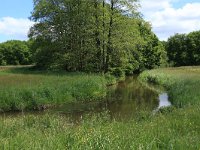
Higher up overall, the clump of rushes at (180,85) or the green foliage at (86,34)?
the green foliage at (86,34)

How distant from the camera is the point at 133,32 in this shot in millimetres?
46969

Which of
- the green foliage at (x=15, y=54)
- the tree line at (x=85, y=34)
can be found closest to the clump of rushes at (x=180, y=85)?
the tree line at (x=85, y=34)

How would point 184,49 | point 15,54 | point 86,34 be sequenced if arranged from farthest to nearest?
point 15,54, point 184,49, point 86,34

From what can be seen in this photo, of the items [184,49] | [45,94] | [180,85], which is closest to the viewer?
[45,94]

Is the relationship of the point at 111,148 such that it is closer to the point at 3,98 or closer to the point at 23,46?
the point at 3,98

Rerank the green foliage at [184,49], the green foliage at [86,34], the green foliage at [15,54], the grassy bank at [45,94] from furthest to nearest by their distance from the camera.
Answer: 1. the green foliage at [15,54]
2. the green foliage at [184,49]
3. the green foliage at [86,34]
4. the grassy bank at [45,94]

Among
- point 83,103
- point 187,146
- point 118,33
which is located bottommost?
point 83,103

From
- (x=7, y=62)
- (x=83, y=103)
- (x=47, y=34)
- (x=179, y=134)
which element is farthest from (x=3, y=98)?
(x=7, y=62)

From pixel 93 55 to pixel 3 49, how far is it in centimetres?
7946

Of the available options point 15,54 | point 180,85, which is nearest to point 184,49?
point 15,54

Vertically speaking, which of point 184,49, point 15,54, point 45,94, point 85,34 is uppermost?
point 85,34

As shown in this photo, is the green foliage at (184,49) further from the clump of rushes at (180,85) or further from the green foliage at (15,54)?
the clump of rushes at (180,85)

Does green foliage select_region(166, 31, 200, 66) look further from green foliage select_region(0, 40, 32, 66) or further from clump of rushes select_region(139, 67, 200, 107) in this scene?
clump of rushes select_region(139, 67, 200, 107)

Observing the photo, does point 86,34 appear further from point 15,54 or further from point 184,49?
point 15,54
